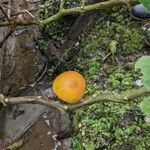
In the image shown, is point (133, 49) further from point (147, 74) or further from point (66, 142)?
point (147, 74)

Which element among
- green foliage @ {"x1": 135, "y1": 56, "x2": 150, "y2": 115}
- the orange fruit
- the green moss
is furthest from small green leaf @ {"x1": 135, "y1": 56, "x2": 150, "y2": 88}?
the green moss

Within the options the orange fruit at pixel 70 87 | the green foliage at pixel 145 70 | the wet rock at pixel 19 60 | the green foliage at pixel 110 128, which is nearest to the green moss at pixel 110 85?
the green foliage at pixel 110 128

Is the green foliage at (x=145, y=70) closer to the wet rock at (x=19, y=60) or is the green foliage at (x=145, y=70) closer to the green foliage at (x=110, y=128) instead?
the green foliage at (x=110, y=128)

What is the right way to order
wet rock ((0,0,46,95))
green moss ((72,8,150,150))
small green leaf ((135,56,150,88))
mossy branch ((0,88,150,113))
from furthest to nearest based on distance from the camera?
wet rock ((0,0,46,95)), green moss ((72,8,150,150)), mossy branch ((0,88,150,113)), small green leaf ((135,56,150,88))

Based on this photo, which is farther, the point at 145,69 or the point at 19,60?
the point at 19,60

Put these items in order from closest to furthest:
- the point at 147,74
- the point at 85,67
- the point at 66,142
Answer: the point at 147,74 < the point at 66,142 < the point at 85,67

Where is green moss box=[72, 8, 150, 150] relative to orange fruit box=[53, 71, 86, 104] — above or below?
below

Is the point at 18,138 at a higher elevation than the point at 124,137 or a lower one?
lower

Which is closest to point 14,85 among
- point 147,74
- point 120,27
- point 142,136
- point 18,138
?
point 18,138

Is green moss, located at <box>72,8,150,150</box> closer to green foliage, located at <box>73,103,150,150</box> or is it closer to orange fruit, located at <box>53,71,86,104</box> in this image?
green foliage, located at <box>73,103,150,150</box>

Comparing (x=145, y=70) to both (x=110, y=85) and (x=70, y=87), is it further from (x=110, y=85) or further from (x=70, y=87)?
(x=110, y=85)

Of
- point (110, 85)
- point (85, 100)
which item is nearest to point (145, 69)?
point (85, 100)
